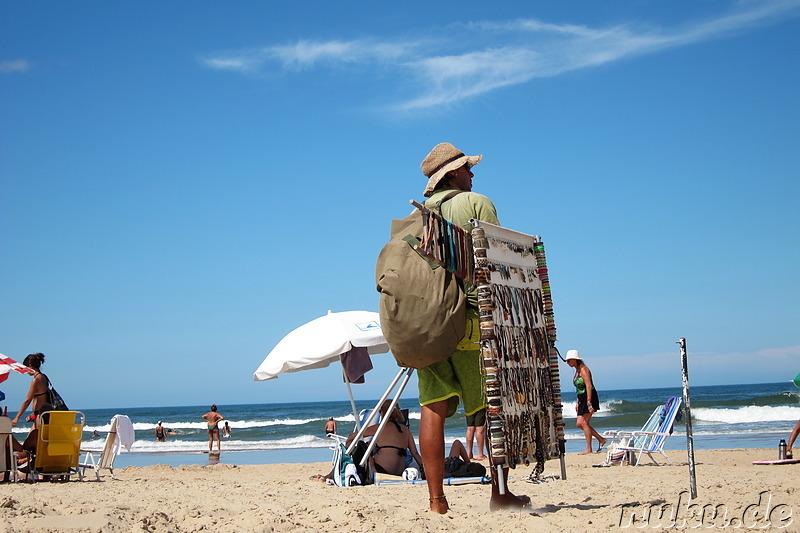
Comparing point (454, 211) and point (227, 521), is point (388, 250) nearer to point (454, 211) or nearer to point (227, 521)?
point (454, 211)

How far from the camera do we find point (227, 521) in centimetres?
379

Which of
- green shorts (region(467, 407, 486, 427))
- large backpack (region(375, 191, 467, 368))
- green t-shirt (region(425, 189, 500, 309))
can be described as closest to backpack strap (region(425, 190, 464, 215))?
green t-shirt (region(425, 189, 500, 309))

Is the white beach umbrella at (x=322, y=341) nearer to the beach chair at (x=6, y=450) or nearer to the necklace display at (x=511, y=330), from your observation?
the beach chair at (x=6, y=450)

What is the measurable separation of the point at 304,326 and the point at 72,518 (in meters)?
4.82

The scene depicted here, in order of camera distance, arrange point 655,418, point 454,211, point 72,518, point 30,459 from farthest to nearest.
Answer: point 655,418 → point 30,459 → point 454,211 → point 72,518

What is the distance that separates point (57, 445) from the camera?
26.7 ft

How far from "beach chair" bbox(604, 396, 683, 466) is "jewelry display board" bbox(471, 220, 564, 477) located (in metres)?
5.42

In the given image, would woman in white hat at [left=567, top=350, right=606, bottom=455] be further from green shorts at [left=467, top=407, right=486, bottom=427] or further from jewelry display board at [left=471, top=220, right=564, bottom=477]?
green shorts at [left=467, top=407, right=486, bottom=427]

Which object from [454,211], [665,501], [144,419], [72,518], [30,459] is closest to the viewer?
[72,518]

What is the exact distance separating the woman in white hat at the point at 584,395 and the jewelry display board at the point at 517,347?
616 centimetres

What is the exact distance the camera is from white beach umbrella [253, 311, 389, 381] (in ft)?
26.1

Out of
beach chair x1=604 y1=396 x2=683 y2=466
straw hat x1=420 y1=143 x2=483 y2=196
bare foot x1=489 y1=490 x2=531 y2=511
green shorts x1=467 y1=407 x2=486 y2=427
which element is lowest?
beach chair x1=604 y1=396 x2=683 y2=466

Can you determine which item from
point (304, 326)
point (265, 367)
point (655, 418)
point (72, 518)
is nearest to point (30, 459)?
point (265, 367)

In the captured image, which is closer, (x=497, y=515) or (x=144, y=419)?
(x=497, y=515)
